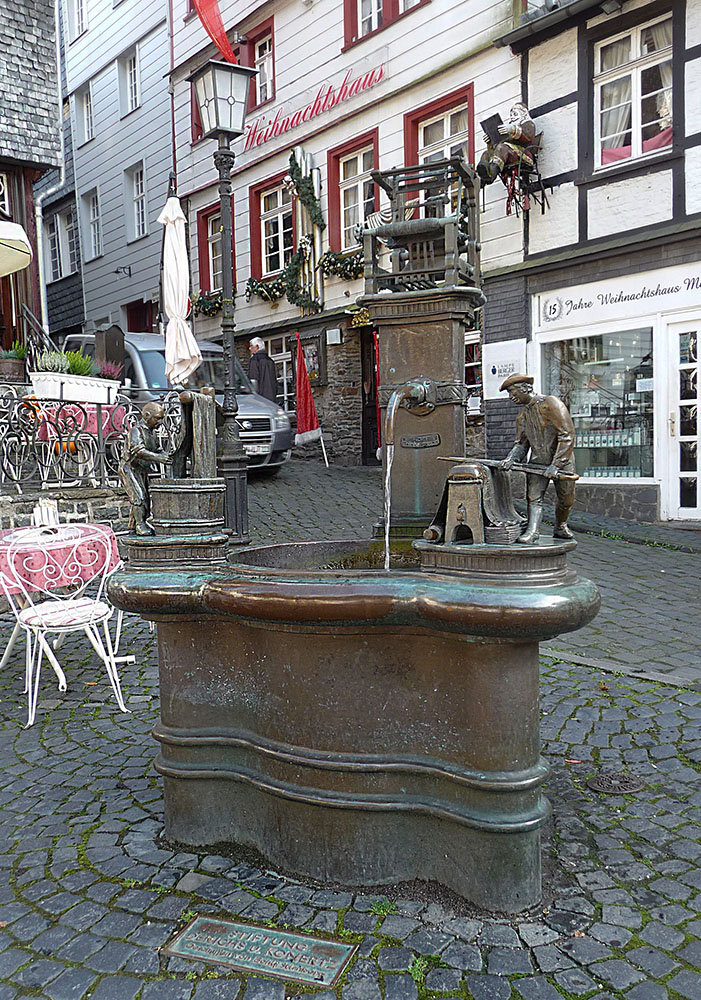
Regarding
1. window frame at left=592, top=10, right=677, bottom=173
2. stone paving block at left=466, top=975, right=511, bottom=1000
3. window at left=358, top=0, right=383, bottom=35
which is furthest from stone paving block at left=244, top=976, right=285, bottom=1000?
window at left=358, top=0, right=383, bottom=35

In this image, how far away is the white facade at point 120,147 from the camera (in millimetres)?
20547

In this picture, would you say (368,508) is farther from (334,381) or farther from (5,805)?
(5,805)

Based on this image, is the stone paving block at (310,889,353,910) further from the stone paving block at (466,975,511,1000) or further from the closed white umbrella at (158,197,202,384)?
the closed white umbrella at (158,197,202,384)

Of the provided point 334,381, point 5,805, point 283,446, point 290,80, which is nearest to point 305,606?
point 5,805

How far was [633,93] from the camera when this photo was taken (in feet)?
34.4

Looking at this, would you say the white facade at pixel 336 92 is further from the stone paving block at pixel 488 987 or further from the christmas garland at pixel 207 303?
the stone paving block at pixel 488 987

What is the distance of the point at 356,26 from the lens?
49.4 feet

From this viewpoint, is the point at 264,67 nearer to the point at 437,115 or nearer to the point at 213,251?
the point at 213,251

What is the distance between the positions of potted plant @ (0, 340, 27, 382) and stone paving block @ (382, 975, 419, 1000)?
33.3 feet

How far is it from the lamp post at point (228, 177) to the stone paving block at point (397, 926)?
5239mm

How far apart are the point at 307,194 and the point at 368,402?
13.8ft

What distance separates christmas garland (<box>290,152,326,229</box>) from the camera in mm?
15891

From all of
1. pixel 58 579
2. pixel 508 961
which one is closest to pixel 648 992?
pixel 508 961

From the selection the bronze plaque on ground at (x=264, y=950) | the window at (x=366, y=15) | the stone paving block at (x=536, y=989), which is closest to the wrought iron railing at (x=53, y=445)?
the bronze plaque on ground at (x=264, y=950)
